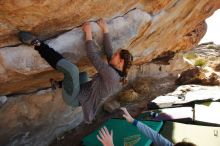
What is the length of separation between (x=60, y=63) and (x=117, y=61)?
0.89 meters

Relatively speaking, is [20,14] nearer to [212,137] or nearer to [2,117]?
[2,117]

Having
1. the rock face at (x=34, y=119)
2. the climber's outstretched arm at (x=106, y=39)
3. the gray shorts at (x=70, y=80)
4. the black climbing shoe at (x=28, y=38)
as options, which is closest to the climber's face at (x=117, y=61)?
the climber's outstretched arm at (x=106, y=39)

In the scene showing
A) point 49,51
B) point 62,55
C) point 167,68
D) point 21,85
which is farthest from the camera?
point 167,68

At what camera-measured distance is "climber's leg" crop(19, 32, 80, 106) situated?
202 inches

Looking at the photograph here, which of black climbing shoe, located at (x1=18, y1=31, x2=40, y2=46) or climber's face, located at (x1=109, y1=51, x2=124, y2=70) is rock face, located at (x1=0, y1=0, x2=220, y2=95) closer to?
black climbing shoe, located at (x1=18, y1=31, x2=40, y2=46)

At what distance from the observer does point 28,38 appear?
5.09 meters

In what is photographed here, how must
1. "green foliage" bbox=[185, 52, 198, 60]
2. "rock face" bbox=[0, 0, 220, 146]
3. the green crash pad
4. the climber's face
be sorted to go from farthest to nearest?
"green foliage" bbox=[185, 52, 198, 60] < the green crash pad < the climber's face < "rock face" bbox=[0, 0, 220, 146]

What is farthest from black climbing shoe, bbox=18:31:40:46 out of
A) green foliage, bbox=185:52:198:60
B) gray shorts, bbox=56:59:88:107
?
green foliage, bbox=185:52:198:60

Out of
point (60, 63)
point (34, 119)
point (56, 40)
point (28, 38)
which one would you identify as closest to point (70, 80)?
point (60, 63)

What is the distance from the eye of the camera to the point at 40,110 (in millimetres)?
7816

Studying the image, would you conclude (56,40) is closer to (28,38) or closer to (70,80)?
(28,38)

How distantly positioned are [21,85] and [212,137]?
12.8 ft

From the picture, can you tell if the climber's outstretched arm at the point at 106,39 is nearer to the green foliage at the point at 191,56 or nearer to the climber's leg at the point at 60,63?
the climber's leg at the point at 60,63

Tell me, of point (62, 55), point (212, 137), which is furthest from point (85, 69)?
point (212, 137)
